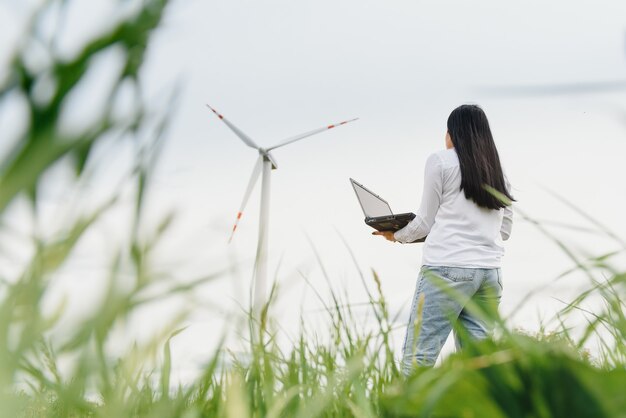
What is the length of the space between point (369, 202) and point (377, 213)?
143 millimetres

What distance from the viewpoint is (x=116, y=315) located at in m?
0.42

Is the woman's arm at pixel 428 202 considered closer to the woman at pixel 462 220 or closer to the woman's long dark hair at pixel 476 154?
the woman at pixel 462 220

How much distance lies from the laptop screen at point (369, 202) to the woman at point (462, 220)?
2.05 ft

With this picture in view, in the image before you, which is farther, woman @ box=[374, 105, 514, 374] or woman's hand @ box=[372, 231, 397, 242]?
woman's hand @ box=[372, 231, 397, 242]

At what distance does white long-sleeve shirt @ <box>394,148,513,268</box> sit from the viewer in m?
3.37

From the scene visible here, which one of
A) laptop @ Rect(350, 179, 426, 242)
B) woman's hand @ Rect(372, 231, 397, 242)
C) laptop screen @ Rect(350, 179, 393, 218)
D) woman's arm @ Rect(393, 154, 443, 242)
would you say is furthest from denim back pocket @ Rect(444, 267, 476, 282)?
laptop screen @ Rect(350, 179, 393, 218)

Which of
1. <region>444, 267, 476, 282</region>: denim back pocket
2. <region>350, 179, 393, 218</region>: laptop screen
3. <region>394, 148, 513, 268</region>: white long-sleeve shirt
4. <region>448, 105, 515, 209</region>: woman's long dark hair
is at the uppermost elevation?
<region>448, 105, 515, 209</region>: woman's long dark hair

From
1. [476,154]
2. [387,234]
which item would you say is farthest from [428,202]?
[387,234]

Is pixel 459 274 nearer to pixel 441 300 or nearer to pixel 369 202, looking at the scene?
pixel 441 300

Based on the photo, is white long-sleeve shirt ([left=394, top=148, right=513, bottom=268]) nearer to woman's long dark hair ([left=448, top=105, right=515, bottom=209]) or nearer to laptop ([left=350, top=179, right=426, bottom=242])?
A: woman's long dark hair ([left=448, top=105, right=515, bottom=209])

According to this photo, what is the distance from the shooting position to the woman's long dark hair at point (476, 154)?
3373mm

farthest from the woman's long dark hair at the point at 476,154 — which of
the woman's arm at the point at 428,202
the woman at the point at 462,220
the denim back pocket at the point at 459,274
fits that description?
the denim back pocket at the point at 459,274

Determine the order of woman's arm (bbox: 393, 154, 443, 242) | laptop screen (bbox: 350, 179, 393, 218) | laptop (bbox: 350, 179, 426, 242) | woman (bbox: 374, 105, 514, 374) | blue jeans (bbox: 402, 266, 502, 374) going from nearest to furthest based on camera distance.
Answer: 1. blue jeans (bbox: 402, 266, 502, 374)
2. woman (bbox: 374, 105, 514, 374)
3. woman's arm (bbox: 393, 154, 443, 242)
4. laptop (bbox: 350, 179, 426, 242)
5. laptop screen (bbox: 350, 179, 393, 218)

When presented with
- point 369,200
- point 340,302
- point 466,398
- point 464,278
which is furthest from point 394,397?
point 369,200
